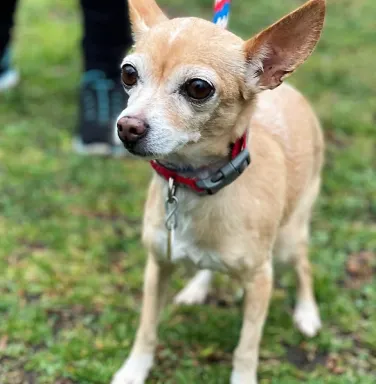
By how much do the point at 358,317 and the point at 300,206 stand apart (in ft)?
2.41

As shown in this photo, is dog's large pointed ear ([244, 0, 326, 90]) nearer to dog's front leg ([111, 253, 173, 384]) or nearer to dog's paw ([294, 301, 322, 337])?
dog's front leg ([111, 253, 173, 384])

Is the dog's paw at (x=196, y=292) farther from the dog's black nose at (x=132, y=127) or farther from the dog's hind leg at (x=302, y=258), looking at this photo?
the dog's black nose at (x=132, y=127)

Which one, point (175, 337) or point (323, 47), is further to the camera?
point (323, 47)

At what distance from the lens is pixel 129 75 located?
231 centimetres

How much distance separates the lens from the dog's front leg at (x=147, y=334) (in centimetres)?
295

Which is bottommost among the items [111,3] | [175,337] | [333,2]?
[175,337]

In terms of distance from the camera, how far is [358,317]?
3461 mm

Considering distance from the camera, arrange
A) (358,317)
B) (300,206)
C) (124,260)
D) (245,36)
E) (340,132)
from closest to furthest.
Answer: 1. (300,206)
2. (358,317)
3. (124,260)
4. (340,132)
5. (245,36)

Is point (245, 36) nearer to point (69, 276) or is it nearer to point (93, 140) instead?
point (93, 140)

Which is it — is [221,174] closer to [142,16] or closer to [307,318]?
[142,16]

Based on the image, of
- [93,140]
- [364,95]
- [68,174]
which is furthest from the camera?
[364,95]

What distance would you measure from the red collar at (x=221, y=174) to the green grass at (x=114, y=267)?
1030 millimetres

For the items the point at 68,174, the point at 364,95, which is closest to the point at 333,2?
the point at 364,95

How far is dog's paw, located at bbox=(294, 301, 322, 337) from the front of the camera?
11.0 ft
